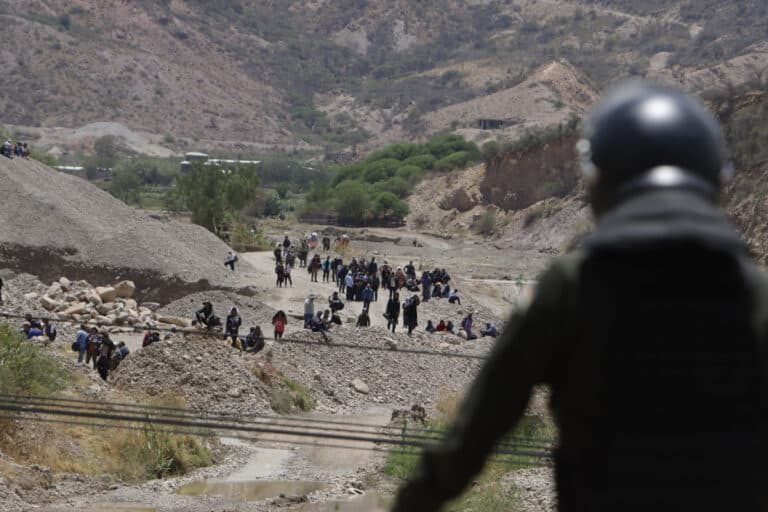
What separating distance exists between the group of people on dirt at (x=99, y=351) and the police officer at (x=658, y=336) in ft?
61.3

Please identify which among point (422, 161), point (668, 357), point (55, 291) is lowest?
point (668, 357)

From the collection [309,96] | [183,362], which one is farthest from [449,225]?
[309,96]

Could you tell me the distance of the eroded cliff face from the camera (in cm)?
6984

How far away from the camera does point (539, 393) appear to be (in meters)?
18.7

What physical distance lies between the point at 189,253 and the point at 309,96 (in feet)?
434

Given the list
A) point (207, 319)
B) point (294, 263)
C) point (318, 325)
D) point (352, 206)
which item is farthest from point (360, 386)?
point (352, 206)

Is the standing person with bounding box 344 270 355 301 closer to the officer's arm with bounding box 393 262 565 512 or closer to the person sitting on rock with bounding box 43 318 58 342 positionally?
the person sitting on rock with bounding box 43 318 58 342

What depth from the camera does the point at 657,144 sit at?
196 centimetres

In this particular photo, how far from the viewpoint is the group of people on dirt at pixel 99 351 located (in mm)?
20062

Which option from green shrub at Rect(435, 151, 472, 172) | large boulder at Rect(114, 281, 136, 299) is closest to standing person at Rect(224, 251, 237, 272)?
large boulder at Rect(114, 281, 136, 299)

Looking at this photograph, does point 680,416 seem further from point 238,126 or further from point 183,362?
point 238,126

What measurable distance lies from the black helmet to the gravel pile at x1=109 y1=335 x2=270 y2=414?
17.0m

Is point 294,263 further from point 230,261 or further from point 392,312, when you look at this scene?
point 392,312

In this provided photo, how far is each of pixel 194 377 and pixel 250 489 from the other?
18.1 ft
